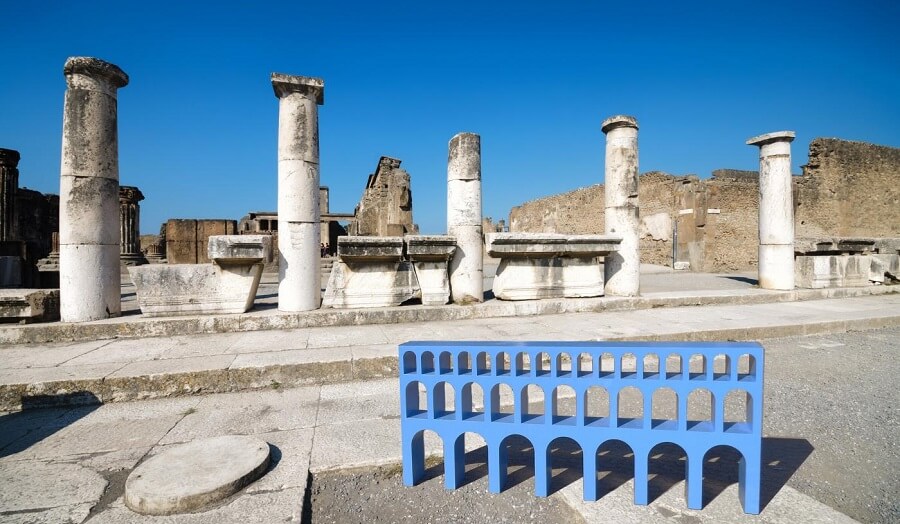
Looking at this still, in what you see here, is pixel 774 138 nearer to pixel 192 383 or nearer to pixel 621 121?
pixel 621 121

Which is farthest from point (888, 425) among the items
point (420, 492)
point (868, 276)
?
point (868, 276)

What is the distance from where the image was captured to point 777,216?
26.5 ft

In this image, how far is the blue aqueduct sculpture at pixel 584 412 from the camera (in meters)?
1.89

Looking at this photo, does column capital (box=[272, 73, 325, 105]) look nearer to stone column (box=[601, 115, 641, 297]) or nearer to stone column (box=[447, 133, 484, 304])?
stone column (box=[447, 133, 484, 304])

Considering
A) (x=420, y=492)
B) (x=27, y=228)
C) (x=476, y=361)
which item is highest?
(x=27, y=228)

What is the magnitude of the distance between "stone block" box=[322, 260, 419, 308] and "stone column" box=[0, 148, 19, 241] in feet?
43.0

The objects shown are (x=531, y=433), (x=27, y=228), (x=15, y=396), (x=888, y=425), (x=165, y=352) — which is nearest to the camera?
(x=531, y=433)

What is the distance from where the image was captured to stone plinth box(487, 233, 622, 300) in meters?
6.09

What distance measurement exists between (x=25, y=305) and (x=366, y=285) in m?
3.76

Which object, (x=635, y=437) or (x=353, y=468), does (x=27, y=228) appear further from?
(x=635, y=437)

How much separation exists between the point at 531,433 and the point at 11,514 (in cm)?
232

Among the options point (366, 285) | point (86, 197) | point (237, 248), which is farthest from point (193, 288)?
point (366, 285)

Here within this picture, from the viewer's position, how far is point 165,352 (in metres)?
4.12

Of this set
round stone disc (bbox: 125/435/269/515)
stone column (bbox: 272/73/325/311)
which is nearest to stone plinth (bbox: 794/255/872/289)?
stone column (bbox: 272/73/325/311)
